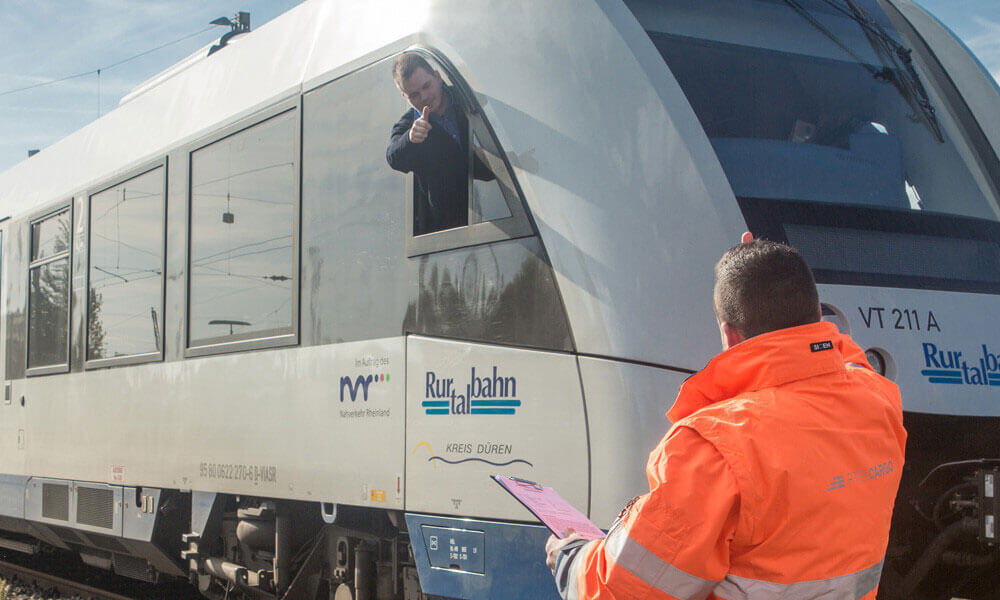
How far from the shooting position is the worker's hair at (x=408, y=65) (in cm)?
463

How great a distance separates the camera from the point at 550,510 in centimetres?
277

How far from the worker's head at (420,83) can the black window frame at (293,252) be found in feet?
3.33

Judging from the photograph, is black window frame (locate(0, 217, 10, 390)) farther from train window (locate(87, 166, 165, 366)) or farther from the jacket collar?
the jacket collar

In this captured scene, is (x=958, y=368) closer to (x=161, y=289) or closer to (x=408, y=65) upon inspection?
(x=408, y=65)

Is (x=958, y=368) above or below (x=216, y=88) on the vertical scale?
below

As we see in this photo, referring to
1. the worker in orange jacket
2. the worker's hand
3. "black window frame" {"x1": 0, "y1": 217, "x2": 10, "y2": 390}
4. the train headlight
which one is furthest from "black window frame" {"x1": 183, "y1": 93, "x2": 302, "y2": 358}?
"black window frame" {"x1": 0, "y1": 217, "x2": 10, "y2": 390}

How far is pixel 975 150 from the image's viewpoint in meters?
4.88

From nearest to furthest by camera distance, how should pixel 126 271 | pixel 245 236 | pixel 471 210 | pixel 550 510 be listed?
pixel 550 510 < pixel 471 210 < pixel 245 236 < pixel 126 271

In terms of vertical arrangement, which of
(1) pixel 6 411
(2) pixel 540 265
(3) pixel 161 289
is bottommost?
(1) pixel 6 411

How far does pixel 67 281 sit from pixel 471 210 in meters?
4.66

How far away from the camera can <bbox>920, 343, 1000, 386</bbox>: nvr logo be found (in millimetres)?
4309

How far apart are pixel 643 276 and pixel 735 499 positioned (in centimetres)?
187

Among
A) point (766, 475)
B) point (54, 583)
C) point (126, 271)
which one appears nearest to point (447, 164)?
point (766, 475)

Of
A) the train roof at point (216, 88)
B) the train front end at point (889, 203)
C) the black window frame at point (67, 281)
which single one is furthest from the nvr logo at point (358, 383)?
the black window frame at point (67, 281)
